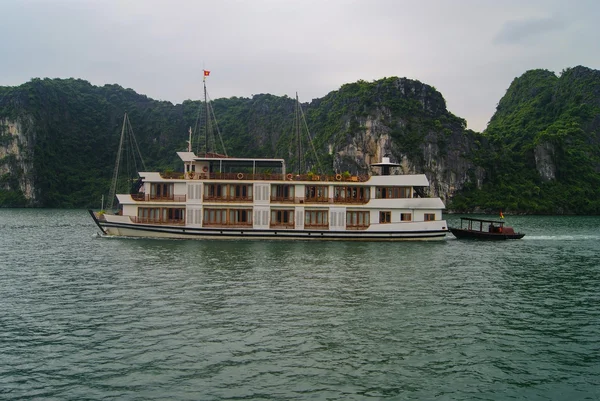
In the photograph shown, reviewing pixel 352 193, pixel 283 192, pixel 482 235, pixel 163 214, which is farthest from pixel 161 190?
pixel 482 235

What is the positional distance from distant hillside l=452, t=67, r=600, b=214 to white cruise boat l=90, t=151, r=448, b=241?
242 feet

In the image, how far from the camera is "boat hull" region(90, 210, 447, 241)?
36.9 m

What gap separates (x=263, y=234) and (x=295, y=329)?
2227 cm

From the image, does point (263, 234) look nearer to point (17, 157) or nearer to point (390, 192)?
point (390, 192)

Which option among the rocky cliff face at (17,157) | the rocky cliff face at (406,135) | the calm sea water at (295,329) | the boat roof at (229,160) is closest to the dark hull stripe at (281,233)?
the boat roof at (229,160)

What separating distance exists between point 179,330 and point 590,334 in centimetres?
1256

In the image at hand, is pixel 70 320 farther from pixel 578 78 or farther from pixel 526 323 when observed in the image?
pixel 578 78

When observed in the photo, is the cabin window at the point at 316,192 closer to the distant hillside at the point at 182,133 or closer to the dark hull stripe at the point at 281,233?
the dark hull stripe at the point at 281,233

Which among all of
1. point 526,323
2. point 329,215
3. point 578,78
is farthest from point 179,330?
point 578,78

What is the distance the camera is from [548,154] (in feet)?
391

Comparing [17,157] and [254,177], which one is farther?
[17,157]

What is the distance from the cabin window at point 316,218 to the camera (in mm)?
37750

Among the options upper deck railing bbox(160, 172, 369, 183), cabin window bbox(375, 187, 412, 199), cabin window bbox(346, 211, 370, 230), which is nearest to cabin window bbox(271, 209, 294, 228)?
upper deck railing bbox(160, 172, 369, 183)

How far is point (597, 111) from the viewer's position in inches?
5674
